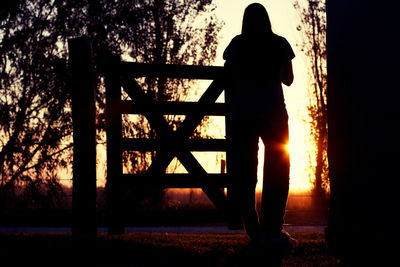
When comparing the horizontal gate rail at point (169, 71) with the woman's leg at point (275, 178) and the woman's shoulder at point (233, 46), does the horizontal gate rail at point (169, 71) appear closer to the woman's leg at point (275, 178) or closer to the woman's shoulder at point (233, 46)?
the woman's shoulder at point (233, 46)

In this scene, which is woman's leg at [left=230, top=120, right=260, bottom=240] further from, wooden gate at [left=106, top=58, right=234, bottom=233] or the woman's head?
wooden gate at [left=106, top=58, right=234, bottom=233]

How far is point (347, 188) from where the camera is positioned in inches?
193

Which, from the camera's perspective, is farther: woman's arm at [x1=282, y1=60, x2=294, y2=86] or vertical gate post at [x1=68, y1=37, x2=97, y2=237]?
vertical gate post at [x1=68, y1=37, x2=97, y2=237]

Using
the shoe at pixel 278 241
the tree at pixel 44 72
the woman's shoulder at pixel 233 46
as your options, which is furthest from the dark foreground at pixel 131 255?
the tree at pixel 44 72

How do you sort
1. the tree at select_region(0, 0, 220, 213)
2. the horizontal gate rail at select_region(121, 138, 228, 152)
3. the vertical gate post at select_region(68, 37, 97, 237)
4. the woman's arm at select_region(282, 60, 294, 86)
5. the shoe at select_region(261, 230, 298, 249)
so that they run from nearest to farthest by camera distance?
the shoe at select_region(261, 230, 298, 249) → the woman's arm at select_region(282, 60, 294, 86) → the vertical gate post at select_region(68, 37, 97, 237) → the horizontal gate rail at select_region(121, 138, 228, 152) → the tree at select_region(0, 0, 220, 213)

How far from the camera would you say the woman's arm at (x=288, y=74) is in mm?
4477

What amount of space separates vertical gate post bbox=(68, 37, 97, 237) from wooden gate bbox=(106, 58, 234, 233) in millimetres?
787

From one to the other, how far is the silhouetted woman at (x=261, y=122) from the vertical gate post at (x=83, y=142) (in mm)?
1473

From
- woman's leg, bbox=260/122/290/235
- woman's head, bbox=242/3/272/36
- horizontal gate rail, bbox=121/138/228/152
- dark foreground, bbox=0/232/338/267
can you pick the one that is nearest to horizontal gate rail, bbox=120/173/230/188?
horizontal gate rail, bbox=121/138/228/152

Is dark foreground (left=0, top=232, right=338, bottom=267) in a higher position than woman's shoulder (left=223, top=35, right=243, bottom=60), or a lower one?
lower

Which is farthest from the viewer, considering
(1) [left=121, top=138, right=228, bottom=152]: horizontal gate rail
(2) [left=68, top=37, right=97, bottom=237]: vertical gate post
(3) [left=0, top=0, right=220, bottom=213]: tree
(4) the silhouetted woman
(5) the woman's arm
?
(3) [left=0, top=0, right=220, bottom=213]: tree

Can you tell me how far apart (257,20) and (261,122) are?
0.88 meters

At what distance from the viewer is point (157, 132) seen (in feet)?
19.2

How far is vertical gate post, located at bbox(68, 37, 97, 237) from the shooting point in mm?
4922
